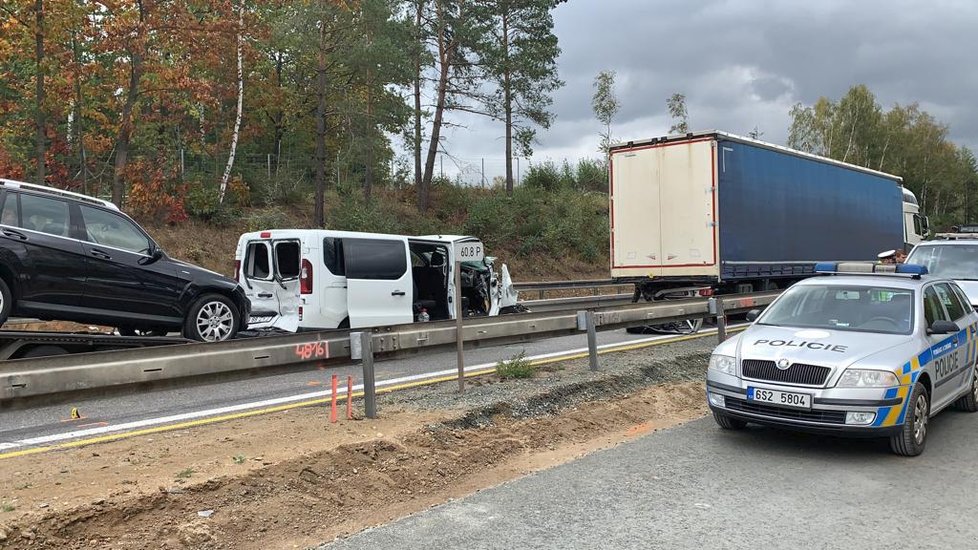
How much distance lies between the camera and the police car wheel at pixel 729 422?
22.0 ft

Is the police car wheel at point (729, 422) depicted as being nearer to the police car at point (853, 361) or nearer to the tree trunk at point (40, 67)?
the police car at point (853, 361)

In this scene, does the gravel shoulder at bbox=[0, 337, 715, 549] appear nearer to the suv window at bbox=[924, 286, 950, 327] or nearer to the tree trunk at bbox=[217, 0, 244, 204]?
the suv window at bbox=[924, 286, 950, 327]

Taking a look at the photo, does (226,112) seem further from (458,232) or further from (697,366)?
(697,366)

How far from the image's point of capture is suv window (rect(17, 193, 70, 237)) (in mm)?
7848

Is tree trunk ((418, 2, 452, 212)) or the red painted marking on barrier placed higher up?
A: tree trunk ((418, 2, 452, 212))

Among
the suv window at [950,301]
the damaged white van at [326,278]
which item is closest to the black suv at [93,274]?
the damaged white van at [326,278]

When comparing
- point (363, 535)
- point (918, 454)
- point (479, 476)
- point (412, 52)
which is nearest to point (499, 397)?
point (479, 476)

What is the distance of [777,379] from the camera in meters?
6.02

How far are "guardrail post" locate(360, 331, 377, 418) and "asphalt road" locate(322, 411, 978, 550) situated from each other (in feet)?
5.64

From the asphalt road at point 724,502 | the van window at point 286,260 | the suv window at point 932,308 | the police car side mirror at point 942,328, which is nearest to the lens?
the asphalt road at point 724,502

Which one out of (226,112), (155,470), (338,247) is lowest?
(155,470)

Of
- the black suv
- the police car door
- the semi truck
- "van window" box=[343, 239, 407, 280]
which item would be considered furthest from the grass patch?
the semi truck

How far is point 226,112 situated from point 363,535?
3016 centimetres

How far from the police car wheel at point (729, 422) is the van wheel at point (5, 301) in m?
7.24
